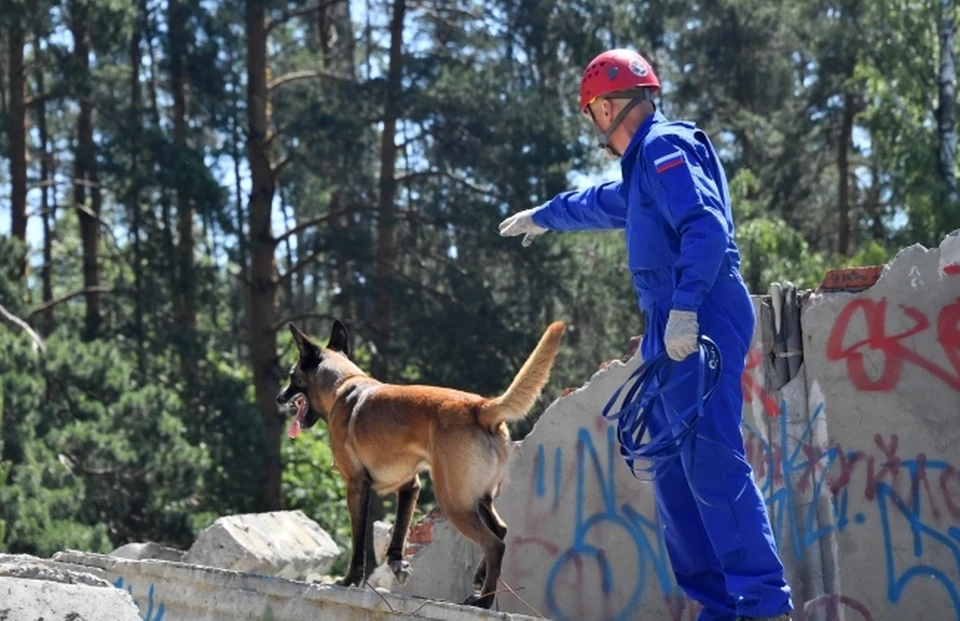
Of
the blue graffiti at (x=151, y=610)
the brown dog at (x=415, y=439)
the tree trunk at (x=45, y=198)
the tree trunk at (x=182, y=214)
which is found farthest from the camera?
the tree trunk at (x=45, y=198)

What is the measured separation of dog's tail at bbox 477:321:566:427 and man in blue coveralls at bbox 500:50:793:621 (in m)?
0.77

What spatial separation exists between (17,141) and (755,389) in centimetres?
1635

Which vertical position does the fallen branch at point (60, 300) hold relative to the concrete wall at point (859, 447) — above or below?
above

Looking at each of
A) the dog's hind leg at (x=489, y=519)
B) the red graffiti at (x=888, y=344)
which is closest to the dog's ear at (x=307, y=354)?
the dog's hind leg at (x=489, y=519)

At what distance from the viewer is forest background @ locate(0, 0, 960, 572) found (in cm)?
1717

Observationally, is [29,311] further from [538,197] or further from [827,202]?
[827,202]

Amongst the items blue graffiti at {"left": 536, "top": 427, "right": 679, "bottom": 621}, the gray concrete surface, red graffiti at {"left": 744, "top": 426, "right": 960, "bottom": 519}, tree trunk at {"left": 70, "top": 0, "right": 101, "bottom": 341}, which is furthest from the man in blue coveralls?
tree trunk at {"left": 70, "top": 0, "right": 101, "bottom": 341}

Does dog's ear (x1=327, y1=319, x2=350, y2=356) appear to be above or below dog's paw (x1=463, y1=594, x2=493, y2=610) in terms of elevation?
above

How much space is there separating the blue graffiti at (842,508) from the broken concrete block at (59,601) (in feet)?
11.8

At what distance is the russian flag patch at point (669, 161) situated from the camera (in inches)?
191

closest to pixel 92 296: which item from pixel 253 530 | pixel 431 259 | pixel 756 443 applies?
pixel 431 259

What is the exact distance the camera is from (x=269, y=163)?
72.2 ft

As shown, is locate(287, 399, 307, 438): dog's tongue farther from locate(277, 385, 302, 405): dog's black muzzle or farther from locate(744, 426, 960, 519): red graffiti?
locate(744, 426, 960, 519): red graffiti

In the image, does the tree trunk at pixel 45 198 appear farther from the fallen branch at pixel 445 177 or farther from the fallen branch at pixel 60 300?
the fallen branch at pixel 445 177
